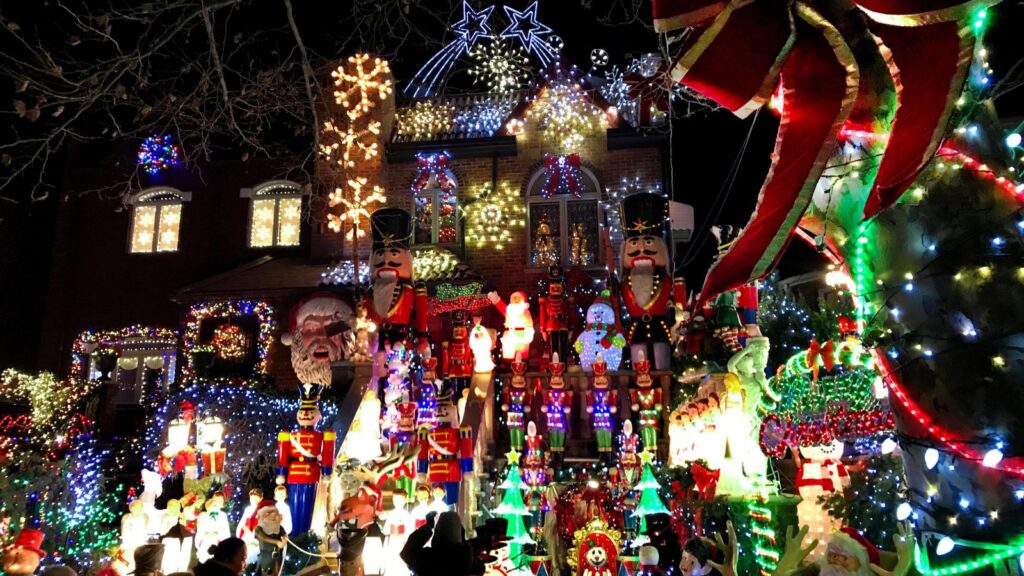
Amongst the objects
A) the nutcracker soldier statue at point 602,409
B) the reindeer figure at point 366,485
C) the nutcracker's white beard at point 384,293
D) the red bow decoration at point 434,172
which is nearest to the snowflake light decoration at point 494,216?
the red bow decoration at point 434,172

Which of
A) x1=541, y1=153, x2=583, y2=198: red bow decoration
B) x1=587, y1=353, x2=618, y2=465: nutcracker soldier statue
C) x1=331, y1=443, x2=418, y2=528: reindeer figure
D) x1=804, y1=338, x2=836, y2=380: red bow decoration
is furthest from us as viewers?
x1=541, y1=153, x2=583, y2=198: red bow decoration

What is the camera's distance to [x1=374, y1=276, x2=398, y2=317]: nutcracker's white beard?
12.8 meters

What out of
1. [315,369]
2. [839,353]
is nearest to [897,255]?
[839,353]

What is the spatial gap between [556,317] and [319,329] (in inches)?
207

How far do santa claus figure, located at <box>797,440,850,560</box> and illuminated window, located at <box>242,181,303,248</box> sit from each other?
572 inches

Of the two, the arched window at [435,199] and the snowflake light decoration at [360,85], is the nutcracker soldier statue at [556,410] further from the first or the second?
the snowflake light decoration at [360,85]

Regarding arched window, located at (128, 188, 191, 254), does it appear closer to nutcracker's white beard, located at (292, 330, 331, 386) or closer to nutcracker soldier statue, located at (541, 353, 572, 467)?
nutcracker's white beard, located at (292, 330, 331, 386)

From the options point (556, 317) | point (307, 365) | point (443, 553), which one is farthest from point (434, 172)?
point (443, 553)

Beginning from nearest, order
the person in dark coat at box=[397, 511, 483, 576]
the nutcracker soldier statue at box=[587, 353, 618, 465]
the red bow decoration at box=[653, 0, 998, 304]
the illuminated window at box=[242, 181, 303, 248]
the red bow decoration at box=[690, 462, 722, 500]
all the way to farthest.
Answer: the red bow decoration at box=[653, 0, 998, 304] < the person in dark coat at box=[397, 511, 483, 576] < the red bow decoration at box=[690, 462, 722, 500] < the nutcracker soldier statue at box=[587, 353, 618, 465] < the illuminated window at box=[242, 181, 303, 248]

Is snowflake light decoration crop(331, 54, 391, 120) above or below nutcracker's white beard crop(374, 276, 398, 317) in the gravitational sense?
above

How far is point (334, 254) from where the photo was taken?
16.5 meters

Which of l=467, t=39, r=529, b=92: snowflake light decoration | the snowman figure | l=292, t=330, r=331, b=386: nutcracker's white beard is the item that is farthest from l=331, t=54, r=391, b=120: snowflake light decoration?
the snowman figure

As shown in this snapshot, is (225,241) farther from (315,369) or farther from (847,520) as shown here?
(847,520)

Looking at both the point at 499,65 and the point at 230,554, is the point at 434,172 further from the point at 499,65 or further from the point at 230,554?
the point at 230,554
